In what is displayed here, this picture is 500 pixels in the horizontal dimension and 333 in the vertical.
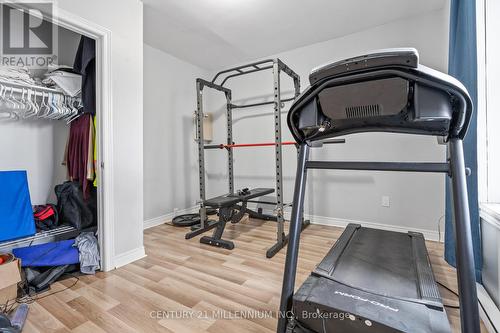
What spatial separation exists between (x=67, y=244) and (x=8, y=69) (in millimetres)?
1499

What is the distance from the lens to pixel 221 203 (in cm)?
231

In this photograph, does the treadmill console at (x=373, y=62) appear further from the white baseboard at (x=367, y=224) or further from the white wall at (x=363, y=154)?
the white baseboard at (x=367, y=224)

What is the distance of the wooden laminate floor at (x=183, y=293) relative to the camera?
1.25 m

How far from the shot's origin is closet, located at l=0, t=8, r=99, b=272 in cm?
185

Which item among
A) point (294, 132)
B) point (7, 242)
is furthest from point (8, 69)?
point (294, 132)

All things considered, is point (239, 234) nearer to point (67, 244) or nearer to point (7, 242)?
point (67, 244)

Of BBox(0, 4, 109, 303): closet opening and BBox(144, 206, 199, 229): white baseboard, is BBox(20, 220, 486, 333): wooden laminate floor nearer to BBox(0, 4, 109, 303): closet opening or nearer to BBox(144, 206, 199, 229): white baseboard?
BBox(0, 4, 109, 303): closet opening

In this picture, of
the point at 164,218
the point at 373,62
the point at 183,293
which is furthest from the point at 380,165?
the point at 164,218

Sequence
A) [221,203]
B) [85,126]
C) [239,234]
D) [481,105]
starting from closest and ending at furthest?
1. [481,105]
2. [85,126]
3. [221,203]
4. [239,234]

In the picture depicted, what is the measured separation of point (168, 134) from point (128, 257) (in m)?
1.85

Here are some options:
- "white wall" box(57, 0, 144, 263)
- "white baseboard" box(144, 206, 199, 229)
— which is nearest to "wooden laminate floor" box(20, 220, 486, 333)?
"white wall" box(57, 0, 144, 263)

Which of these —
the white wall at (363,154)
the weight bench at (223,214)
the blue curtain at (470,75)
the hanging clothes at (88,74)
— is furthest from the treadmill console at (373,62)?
the hanging clothes at (88,74)

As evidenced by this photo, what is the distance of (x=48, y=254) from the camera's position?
68.6 inches

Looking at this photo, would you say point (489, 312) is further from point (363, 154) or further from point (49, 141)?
point (49, 141)
